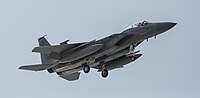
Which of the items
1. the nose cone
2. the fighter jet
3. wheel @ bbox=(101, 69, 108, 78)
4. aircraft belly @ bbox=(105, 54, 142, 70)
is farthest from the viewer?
wheel @ bbox=(101, 69, 108, 78)

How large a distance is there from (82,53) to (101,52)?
4.05 ft

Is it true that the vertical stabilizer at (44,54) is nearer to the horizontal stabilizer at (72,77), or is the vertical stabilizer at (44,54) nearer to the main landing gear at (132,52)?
the horizontal stabilizer at (72,77)

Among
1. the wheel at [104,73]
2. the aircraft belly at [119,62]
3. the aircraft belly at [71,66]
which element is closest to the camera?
the aircraft belly at [71,66]

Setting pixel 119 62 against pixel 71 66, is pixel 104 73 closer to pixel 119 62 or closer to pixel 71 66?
pixel 119 62

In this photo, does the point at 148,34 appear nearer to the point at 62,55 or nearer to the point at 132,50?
the point at 132,50

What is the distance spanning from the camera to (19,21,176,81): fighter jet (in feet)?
135

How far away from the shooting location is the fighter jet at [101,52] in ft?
135

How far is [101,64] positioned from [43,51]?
415cm

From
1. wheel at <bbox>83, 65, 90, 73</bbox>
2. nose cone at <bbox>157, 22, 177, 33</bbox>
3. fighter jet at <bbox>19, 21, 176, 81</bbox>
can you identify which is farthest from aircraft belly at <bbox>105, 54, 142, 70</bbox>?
nose cone at <bbox>157, 22, 177, 33</bbox>

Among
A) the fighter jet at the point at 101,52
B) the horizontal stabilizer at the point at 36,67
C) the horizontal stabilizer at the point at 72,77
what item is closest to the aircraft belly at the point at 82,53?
the fighter jet at the point at 101,52

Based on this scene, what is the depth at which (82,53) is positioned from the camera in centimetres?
4188

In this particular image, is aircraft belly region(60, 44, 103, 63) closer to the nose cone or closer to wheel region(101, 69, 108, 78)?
wheel region(101, 69, 108, 78)

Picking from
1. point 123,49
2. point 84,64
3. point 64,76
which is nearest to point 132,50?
point 123,49

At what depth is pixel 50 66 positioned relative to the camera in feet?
143
